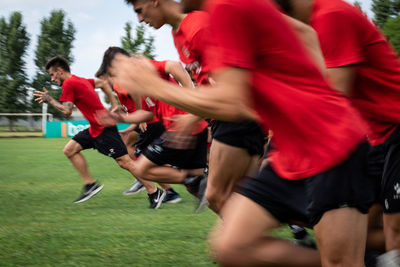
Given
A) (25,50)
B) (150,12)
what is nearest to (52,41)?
(25,50)

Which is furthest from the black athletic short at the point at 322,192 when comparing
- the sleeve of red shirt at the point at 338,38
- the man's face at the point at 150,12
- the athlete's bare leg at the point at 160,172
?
the athlete's bare leg at the point at 160,172

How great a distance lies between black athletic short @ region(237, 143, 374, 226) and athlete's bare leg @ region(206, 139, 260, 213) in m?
1.83

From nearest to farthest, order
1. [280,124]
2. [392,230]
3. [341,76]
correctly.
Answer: [280,124] < [341,76] < [392,230]

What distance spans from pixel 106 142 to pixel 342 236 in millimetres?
6203

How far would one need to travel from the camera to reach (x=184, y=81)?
5.48m

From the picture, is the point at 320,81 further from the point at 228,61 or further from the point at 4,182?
the point at 4,182

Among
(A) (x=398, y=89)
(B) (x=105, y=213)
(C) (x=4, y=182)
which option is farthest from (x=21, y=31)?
(A) (x=398, y=89)

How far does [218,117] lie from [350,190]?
27.6 inches

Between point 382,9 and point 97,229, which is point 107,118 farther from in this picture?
point 382,9

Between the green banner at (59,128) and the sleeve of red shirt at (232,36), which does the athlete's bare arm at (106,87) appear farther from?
the green banner at (59,128)

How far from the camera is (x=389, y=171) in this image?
3150 mm

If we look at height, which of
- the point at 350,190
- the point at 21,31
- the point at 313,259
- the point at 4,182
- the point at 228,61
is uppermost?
the point at 228,61

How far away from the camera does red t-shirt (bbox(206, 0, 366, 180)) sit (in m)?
2.09

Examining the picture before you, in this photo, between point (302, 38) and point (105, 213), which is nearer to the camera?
point (302, 38)
